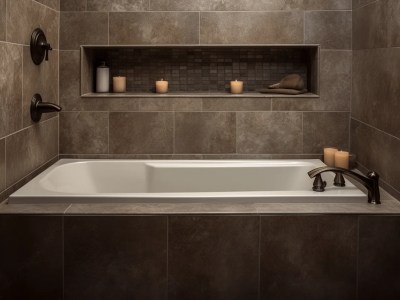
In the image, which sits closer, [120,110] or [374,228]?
[374,228]

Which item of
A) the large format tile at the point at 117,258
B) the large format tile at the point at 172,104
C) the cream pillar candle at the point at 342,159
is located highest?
the large format tile at the point at 172,104

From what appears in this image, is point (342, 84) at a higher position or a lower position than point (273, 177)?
higher

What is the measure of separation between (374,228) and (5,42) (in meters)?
1.95

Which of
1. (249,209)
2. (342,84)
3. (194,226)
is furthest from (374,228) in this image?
(342,84)

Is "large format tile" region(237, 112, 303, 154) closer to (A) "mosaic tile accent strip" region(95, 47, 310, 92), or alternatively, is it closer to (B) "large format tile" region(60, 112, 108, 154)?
(A) "mosaic tile accent strip" region(95, 47, 310, 92)

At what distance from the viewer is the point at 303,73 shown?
427 cm

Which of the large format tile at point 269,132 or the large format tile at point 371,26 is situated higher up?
the large format tile at point 371,26

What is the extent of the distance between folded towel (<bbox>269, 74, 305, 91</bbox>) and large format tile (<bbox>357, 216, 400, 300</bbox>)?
4.94 feet

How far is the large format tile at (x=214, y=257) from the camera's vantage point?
2656 millimetres

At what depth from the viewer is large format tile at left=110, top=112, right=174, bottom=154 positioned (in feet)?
13.1

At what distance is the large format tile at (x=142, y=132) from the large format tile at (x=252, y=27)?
24.5 inches

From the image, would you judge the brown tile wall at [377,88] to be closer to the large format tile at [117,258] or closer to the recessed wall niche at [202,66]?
the recessed wall niche at [202,66]

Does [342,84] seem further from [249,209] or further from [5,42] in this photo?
[5,42]

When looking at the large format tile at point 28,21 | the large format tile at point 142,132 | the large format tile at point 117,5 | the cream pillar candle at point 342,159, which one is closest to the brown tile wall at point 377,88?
the cream pillar candle at point 342,159
